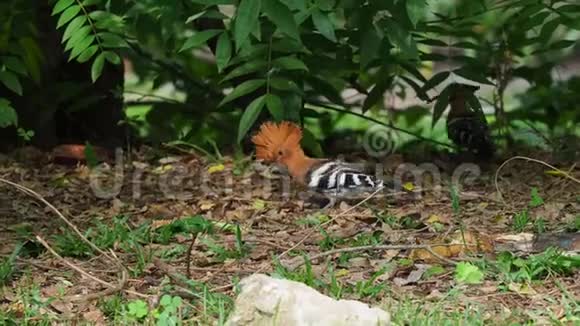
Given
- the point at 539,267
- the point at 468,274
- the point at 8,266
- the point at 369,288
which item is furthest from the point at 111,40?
the point at 539,267

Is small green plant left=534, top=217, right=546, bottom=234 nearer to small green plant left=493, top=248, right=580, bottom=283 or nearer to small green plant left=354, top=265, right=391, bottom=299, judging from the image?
small green plant left=493, top=248, right=580, bottom=283

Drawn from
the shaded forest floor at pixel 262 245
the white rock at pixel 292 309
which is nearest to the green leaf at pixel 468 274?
the shaded forest floor at pixel 262 245

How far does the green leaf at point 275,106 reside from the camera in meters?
5.63

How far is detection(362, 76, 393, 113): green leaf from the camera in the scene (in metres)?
6.73

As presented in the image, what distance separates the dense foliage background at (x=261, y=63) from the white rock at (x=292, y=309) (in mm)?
1353

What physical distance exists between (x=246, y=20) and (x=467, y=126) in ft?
7.66

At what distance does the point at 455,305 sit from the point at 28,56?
3.12m

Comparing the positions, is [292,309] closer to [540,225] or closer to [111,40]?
[540,225]

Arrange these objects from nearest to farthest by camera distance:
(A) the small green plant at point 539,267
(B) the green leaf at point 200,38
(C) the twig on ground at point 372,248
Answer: (A) the small green plant at point 539,267 < (C) the twig on ground at point 372,248 < (B) the green leaf at point 200,38

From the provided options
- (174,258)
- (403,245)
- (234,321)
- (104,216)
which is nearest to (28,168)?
(104,216)

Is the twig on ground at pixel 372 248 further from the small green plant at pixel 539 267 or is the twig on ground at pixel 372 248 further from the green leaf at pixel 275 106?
the green leaf at pixel 275 106

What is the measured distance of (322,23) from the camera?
5199 mm

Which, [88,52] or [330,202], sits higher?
[88,52]

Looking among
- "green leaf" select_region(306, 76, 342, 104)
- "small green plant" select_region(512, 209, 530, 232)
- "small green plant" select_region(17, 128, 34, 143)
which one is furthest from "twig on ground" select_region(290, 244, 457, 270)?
"small green plant" select_region(17, 128, 34, 143)
